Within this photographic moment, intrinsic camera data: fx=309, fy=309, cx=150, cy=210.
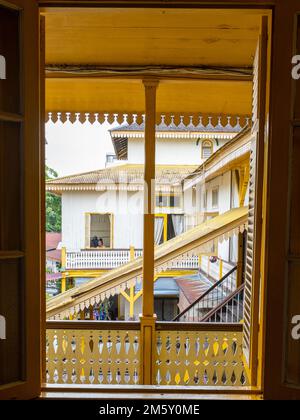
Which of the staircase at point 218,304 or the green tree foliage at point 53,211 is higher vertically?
the green tree foliage at point 53,211

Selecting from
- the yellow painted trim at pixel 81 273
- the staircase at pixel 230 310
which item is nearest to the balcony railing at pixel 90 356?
the staircase at pixel 230 310

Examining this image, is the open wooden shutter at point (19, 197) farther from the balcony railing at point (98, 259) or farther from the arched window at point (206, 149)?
the arched window at point (206, 149)

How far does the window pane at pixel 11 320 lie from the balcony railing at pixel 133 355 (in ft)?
6.17

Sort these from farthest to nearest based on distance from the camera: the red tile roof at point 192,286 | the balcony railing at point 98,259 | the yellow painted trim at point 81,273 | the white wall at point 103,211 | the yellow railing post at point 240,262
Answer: the white wall at point 103,211 < the balcony railing at point 98,259 < the yellow painted trim at point 81,273 < the red tile roof at point 192,286 < the yellow railing post at point 240,262

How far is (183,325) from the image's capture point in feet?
10.1

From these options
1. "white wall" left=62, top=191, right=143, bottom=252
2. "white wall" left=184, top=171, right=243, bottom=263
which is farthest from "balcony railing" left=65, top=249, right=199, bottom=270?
"white wall" left=184, top=171, right=243, bottom=263

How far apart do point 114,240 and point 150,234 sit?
8619mm

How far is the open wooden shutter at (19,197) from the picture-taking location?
1163 millimetres

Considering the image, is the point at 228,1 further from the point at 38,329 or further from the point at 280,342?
Answer: the point at 38,329

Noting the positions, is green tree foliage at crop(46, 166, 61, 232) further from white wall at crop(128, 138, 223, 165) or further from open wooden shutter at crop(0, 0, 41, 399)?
open wooden shutter at crop(0, 0, 41, 399)

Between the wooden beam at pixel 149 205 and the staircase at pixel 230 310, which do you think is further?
the staircase at pixel 230 310

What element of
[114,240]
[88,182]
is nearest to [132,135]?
[88,182]
